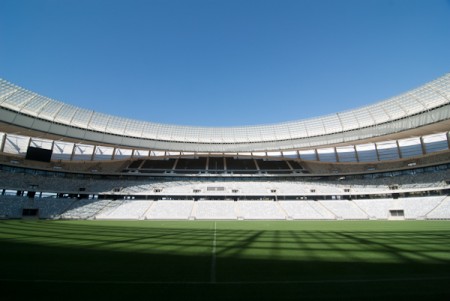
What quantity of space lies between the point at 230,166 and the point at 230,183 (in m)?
7.49

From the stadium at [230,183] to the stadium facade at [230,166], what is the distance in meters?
0.19

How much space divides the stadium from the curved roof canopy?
0.59ft

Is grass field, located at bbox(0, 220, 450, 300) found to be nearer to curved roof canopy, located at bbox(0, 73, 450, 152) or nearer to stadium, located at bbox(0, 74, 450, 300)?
stadium, located at bbox(0, 74, 450, 300)

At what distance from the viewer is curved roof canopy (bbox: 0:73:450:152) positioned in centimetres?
3052

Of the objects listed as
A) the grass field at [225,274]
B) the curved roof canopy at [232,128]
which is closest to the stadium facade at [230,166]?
the curved roof canopy at [232,128]


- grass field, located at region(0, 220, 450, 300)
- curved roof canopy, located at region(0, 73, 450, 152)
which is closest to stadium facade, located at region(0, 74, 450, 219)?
curved roof canopy, located at region(0, 73, 450, 152)

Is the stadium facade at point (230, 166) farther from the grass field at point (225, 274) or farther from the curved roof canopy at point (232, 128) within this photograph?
the grass field at point (225, 274)

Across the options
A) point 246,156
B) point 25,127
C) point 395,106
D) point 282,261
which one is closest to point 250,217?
point 246,156

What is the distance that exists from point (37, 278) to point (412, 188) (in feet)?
159

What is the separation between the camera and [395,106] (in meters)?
34.6

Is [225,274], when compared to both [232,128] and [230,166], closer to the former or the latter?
[232,128]

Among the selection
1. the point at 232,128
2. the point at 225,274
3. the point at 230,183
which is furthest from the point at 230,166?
the point at 225,274

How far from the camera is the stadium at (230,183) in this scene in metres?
10.4

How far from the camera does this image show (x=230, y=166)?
55531 mm
